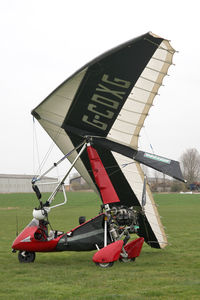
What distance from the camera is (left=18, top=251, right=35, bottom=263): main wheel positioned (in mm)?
11672

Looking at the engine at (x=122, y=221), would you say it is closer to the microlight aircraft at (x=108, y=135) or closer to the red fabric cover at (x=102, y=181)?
the microlight aircraft at (x=108, y=135)

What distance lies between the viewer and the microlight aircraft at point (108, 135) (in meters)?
10.2

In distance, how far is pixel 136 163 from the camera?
12.3 meters

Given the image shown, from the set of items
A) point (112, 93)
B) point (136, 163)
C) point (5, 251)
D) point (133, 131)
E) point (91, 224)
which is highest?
point (112, 93)

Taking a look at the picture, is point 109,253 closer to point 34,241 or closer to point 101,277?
point 101,277

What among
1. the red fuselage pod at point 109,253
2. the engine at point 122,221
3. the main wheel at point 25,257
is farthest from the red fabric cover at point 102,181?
the main wheel at point 25,257

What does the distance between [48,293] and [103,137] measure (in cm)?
509

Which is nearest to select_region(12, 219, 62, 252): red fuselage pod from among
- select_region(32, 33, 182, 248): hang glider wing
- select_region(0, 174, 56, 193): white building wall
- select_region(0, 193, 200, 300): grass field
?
select_region(0, 193, 200, 300): grass field

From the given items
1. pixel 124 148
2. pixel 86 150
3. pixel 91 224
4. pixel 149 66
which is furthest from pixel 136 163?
pixel 149 66

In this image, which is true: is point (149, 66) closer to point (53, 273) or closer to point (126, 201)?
point (126, 201)

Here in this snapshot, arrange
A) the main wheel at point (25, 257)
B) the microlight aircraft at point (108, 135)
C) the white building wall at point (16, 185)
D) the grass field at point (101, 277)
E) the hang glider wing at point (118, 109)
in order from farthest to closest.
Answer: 1. the white building wall at point (16, 185)
2. the main wheel at point (25, 257)
3. the microlight aircraft at point (108, 135)
4. the hang glider wing at point (118, 109)
5. the grass field at point (101, 277)

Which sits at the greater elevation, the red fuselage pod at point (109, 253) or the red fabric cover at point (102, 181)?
the red fabric cover at point (102, 181)

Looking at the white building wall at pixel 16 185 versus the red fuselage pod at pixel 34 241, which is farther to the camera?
the white building wall at pixel 16 185

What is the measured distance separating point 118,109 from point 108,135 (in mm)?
862
